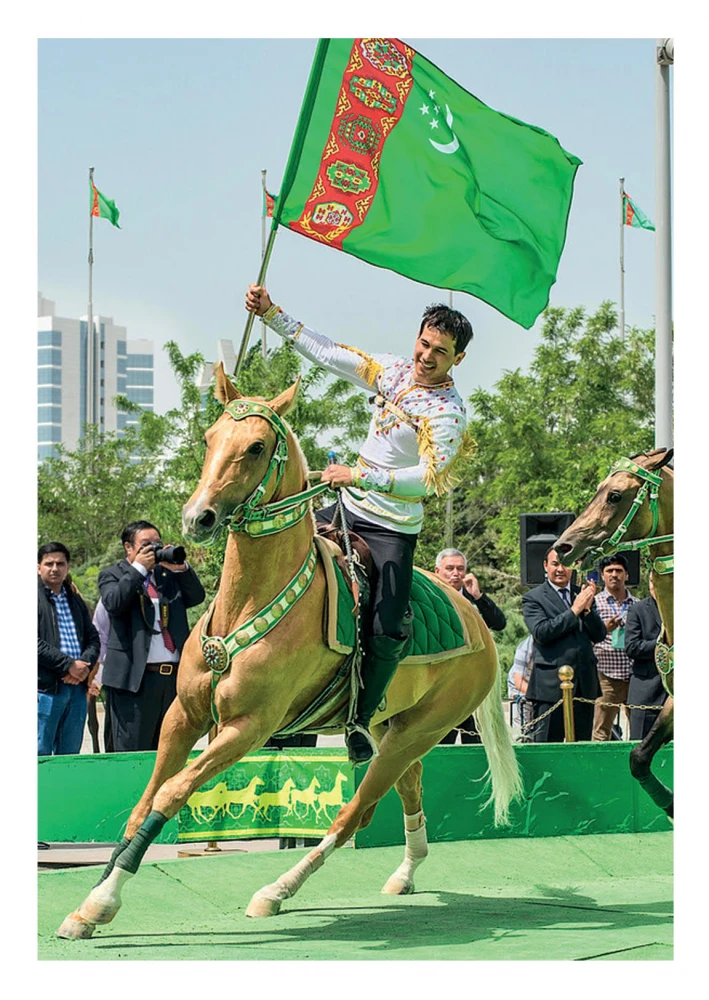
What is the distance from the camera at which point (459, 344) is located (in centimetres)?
720

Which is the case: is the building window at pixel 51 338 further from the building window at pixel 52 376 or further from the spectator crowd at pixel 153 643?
the spectator crowd at pixel 153 643

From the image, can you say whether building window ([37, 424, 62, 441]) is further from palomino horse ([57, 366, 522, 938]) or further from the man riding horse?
palomino horse ([57, 366, 522, 938])

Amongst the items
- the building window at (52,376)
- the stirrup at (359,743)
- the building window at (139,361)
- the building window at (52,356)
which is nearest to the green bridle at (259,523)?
the stirrup at (359,743)

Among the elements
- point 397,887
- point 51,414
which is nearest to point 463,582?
point 397,887

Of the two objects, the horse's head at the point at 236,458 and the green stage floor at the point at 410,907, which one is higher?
the horse's head at the point at 236,458

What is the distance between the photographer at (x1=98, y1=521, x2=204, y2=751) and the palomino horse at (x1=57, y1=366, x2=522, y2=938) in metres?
2.52

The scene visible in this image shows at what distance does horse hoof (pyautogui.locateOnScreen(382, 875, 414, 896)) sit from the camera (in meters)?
7.90

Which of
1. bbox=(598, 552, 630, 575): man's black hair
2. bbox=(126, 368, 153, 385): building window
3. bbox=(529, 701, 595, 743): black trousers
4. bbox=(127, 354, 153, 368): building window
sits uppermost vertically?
bbox=(127, 354, 153, 368): building window

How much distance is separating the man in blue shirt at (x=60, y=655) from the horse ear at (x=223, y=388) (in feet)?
11.0

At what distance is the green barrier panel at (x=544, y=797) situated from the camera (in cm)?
920

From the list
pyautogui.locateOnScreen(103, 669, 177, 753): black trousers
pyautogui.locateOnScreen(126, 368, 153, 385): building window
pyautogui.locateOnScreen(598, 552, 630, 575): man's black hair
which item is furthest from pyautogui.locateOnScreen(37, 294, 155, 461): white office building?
pyautogui.locateOnScreen(103, 669, 177, 753): black trousers
